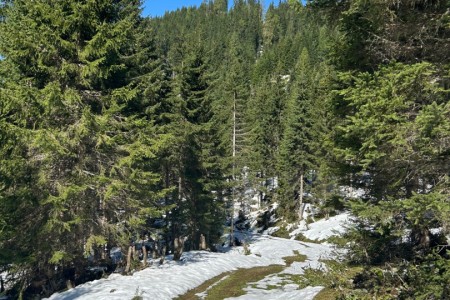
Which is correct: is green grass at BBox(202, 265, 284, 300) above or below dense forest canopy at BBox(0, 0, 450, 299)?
below

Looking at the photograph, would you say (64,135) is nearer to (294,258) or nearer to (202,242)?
(202,242)

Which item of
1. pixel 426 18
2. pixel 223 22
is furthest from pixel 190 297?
pixel 223 22

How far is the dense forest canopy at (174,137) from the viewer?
789cm

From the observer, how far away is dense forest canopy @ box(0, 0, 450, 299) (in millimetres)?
7887

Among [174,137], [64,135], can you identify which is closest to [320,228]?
[174,137]

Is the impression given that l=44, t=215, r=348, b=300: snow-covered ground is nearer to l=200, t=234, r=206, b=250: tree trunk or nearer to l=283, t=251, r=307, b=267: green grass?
l=283, t=251, r=307, b=267: green grass

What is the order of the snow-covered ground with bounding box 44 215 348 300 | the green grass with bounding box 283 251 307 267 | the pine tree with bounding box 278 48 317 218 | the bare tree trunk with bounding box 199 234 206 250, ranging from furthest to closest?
the pine tree with bounding box 278 48 317 218
the bare tree trunk with bounding box 199 234 206 250
the green grass with bounding box 283 251 307 267
the snow-covered ground with bounding box 44 215 348 300

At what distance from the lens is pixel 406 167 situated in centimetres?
820

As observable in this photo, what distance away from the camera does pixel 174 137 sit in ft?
59.1

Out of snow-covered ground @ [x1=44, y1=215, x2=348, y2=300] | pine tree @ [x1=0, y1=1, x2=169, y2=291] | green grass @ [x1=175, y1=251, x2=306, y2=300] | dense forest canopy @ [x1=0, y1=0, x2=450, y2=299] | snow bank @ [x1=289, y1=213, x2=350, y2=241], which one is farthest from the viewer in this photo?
snow bank @ [x1=289, y1=213, x2=350, y2=241]

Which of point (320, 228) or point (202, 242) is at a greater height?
point (202, 242)

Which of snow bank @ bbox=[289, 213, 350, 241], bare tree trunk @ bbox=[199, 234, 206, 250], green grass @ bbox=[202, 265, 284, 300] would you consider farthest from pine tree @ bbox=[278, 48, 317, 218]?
green grass @ bbox=[202, 265, 284, 300]

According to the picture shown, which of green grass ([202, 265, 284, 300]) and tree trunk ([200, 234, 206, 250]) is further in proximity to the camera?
tree trunk ([200, 234, 206, 250])

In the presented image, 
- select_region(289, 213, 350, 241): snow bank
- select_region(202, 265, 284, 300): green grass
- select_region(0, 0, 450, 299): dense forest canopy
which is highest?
select_region(0, 0, 450, 299): dense forest canopy
